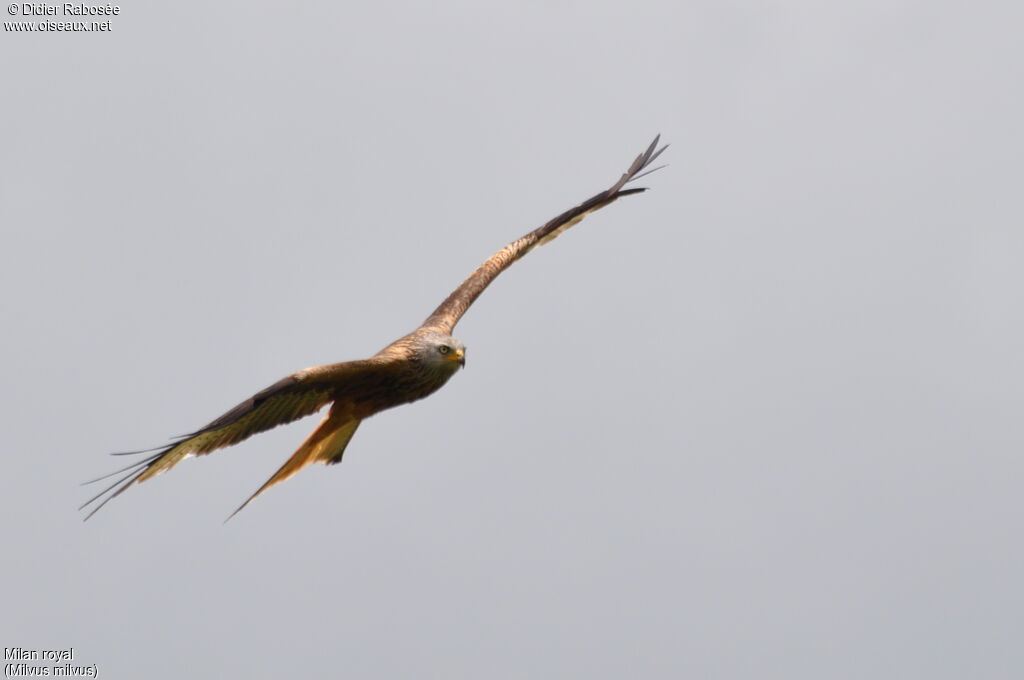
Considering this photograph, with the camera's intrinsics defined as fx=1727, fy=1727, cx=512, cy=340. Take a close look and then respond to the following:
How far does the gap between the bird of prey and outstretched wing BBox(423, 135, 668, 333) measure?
2 cm

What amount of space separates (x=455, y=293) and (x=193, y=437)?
561 centimetres

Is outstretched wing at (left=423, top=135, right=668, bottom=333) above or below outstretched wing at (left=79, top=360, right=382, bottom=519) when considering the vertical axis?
above

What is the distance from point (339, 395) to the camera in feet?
55.5

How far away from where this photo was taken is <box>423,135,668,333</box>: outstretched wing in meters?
19.7

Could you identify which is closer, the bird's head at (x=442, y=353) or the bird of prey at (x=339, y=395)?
the bird of prey at (x=339, y=395)

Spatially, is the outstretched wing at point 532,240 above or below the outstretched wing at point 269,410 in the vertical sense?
above

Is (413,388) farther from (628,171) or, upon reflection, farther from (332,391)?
(628,171)

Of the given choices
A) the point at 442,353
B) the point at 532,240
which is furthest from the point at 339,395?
the point at 532,240

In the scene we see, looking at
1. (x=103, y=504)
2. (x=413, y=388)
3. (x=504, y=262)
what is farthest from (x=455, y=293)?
(x=103, y=504)

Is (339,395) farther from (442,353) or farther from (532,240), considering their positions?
(532,240)

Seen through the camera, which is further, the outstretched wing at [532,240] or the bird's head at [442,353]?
the outstretched wing at [532,240]

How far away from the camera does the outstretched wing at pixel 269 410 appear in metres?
14.9

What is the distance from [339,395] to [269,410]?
1.34 meters

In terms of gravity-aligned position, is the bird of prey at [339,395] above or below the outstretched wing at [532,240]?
below
